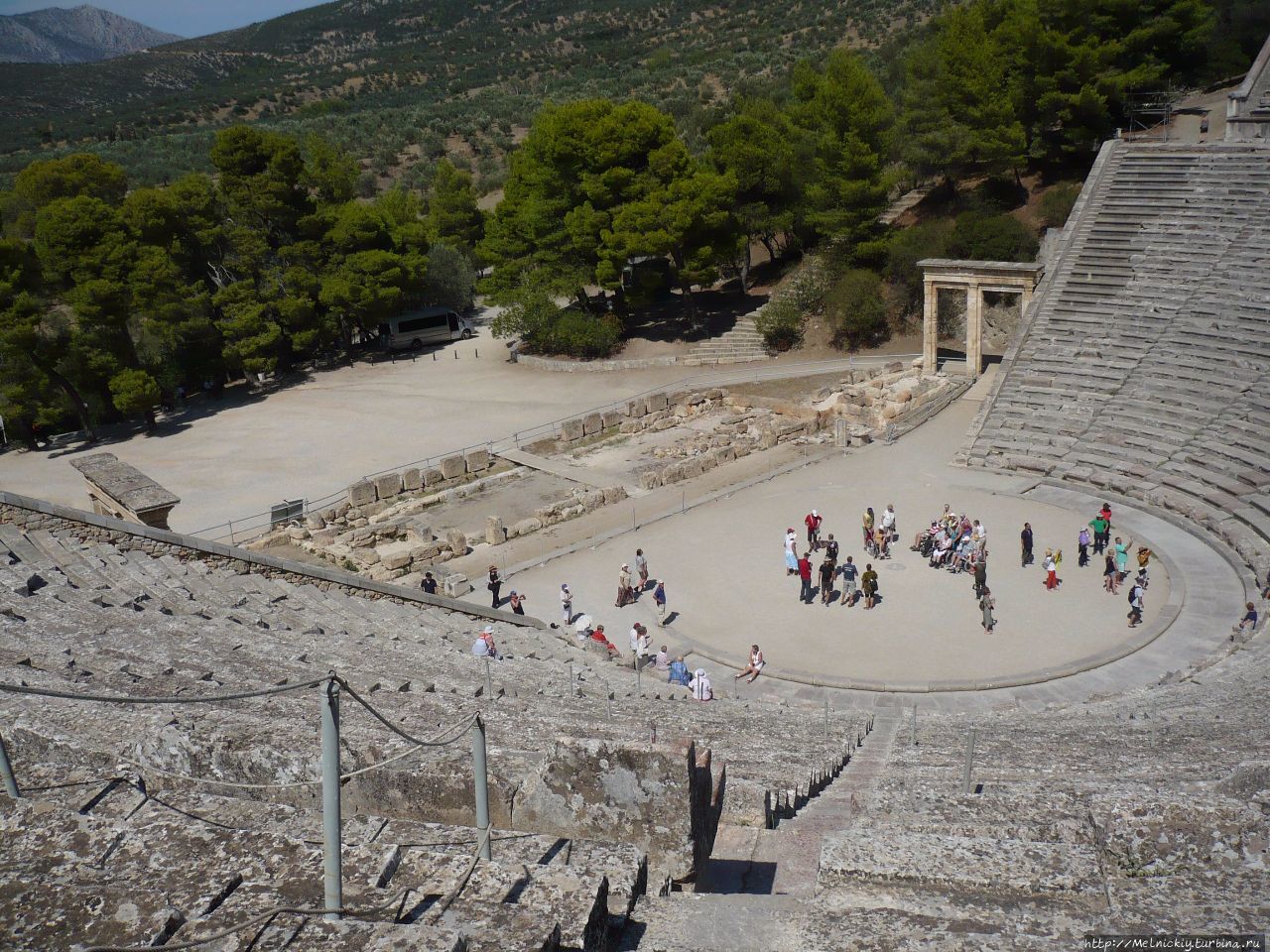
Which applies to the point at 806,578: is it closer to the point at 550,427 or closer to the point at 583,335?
the point at 550,427

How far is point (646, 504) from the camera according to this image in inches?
1031

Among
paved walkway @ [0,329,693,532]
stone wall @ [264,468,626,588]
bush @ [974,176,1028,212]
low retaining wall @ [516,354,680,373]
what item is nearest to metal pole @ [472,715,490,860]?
stone wall @ [264,468,626,588]

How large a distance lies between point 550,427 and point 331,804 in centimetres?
2917

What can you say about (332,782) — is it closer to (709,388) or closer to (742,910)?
(742,910)

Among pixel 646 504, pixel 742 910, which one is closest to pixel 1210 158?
pixel 646 504

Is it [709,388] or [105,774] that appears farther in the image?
[709,388]

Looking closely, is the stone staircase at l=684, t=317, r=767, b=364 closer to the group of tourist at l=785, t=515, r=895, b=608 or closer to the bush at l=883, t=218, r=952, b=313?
the bush at l=883, t=218, r=952, b=313

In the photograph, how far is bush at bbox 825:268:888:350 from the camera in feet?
127

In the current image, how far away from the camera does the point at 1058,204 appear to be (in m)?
38.9

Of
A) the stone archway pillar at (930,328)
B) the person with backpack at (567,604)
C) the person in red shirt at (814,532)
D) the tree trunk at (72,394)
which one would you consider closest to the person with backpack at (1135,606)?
the person in red shirt at (814,532)

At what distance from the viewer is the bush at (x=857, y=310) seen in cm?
→ 3878

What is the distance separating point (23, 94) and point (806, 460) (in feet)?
374

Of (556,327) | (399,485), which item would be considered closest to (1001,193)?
(556,327)

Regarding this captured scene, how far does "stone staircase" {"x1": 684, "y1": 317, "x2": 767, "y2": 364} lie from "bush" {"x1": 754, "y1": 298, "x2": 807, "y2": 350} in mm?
441
